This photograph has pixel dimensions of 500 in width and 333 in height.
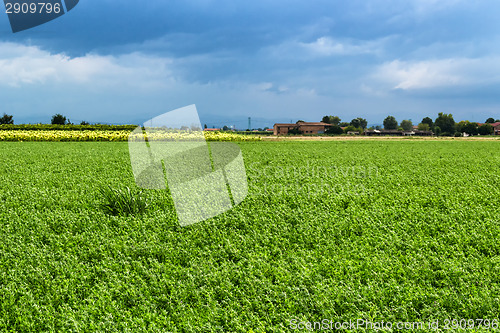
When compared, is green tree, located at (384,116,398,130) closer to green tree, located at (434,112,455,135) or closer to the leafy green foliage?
green tree, located at (434,112,455,135)

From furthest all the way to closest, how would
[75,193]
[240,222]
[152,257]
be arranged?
[75,193] < [240,222] < [152,257]

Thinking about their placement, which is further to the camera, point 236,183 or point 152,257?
point 236,183

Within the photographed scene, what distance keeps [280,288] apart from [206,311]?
24.0 inches

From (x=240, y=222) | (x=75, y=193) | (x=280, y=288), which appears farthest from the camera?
(x=75, y=193)

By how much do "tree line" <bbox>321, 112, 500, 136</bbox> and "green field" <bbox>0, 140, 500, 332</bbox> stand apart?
60.8m

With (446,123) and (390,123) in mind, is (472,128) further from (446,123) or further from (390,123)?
(390,123)

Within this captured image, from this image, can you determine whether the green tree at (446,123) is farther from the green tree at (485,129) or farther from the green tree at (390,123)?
the green tree at (390,123)

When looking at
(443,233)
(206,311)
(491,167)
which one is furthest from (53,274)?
(491,167)

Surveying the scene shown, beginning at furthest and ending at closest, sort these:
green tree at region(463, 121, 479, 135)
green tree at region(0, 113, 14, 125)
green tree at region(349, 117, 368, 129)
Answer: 1. green tree at region(349, 117, 368, 129)
2. green tree at region(463, 121, 479, 135)
3. green tree at region(0, 113, 14, 125)

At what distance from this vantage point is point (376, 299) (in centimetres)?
254

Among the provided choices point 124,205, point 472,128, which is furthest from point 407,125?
point 124,205

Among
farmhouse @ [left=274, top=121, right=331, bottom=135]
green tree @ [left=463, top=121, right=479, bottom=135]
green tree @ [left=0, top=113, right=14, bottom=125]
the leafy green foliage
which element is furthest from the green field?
green tree @ [left=463, top=121, right=479, bottom=135]

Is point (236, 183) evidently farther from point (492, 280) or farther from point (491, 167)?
point (491, 167)

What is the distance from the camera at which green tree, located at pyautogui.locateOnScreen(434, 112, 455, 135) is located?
78.4m
